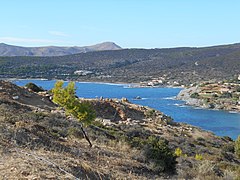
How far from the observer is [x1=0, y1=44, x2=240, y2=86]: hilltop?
452ft

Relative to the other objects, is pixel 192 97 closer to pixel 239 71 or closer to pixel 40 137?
pixel 239 71

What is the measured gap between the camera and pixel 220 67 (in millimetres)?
145750

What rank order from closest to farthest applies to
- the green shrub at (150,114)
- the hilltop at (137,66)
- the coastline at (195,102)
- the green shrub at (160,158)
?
the green shrub at (160,158)
the green shrub at (150,114)
the coastline at (195,102)
the hilltop at (137,66)

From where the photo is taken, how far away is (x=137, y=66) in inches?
6796

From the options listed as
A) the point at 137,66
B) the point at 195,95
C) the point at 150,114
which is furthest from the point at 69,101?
the point at 137,66

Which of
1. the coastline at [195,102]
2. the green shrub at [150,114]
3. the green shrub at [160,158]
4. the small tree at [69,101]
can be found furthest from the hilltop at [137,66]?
the green shrub at [160,158]

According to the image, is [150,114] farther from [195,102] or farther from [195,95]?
[195,95]

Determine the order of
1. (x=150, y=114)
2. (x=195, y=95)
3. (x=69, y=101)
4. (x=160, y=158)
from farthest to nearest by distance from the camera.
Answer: (x=195, y=95) → (x=150, y=114) → (x=69, y=101) → (x=160, y=158)

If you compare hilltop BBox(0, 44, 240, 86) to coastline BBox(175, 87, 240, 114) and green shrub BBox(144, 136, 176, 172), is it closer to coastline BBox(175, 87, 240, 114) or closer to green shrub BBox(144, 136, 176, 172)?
coastline BBox(175, 87, 240, 114)

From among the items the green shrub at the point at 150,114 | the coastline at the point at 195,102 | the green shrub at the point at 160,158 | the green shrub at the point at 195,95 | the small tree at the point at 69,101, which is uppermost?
the small tree at the point at 69,101

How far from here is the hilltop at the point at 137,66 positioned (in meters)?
138

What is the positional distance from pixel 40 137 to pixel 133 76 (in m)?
144

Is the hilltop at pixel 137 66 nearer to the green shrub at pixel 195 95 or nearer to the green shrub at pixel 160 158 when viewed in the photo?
the green shrub at pixel 195 95

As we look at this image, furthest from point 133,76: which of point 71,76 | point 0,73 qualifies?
point 0,73
